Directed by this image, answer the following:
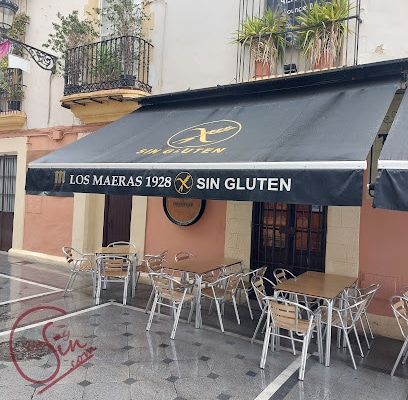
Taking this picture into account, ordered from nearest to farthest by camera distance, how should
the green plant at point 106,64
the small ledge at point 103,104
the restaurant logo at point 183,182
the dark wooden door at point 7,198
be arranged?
the restaurant logo at point 183,182 → the small ledge at point 103,104 → the green plant at point 106,64 → the dark wooden door at point 7,198

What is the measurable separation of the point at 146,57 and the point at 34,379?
725 centimetres

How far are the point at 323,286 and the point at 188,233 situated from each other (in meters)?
3.67

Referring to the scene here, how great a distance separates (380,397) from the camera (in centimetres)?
455

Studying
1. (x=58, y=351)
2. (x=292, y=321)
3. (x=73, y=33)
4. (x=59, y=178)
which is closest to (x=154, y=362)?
(x=58, y=351)

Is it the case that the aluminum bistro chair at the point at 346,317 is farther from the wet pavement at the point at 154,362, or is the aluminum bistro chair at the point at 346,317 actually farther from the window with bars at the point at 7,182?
the window with bars at the point at 7,182

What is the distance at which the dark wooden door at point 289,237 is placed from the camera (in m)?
7.59

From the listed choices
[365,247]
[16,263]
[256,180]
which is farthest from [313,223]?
[16,263]

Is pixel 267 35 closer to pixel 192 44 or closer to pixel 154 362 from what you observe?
pixel 192 44

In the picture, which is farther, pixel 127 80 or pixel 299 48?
pixel 127 80

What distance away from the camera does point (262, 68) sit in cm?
762

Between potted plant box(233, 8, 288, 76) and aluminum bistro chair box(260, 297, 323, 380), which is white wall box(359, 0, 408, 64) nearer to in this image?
potted plant box(233, 8, 288, 76)

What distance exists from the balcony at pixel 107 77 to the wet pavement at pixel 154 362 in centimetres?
462

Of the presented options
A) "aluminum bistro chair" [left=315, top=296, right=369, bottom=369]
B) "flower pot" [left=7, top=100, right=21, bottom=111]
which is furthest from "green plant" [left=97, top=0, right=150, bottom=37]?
"aluminum bistro chair" [left=315, top=296, right=369, bottom=369]

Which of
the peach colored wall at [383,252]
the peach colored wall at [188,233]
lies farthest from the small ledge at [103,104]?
the peach colored wall at [383,252]
